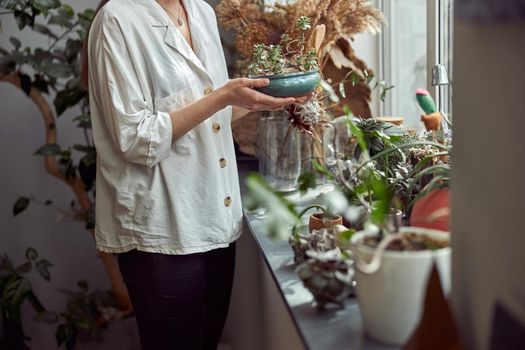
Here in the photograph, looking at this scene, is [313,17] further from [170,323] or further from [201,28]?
[170,323]

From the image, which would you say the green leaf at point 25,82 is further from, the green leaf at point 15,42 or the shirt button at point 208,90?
the shirt button at point 208,90

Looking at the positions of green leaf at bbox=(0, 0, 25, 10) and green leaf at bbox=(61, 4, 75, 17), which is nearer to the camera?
green leaf at bbox=(0, 0, 25, 10)

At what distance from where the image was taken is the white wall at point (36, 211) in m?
2.97

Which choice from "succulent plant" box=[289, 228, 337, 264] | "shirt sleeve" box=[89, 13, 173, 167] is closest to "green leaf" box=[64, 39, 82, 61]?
"shirt sleeve" box=[89, 13, 173, 167]

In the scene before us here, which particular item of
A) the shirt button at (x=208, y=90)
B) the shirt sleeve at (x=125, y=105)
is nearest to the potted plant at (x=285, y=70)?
the shirt button at (x=208, y=90)

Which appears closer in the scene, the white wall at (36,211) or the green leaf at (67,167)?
the green leaf at (67,167)

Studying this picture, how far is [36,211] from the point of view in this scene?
9.97 ft

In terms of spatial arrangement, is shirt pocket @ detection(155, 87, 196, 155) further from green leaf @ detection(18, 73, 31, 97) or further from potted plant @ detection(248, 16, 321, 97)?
green leaf @ detection(18, 73, 31, 97)

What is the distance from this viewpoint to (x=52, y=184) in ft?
9.98

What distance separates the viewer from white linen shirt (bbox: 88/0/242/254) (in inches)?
67.7

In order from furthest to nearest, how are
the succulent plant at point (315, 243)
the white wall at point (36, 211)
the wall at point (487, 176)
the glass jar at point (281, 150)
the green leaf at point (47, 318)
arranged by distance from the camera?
the white wall at point (36, 211) → the green leaf at point (47, 318) → the glass jar at point (281, 150) → the succulent plant at point (315, 243) → the wall at point (487, 176)

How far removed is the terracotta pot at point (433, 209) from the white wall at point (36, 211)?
1.94 metres

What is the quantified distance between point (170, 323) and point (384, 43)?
4.23 feet

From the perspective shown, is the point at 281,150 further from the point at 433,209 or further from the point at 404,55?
the point at 433,209
